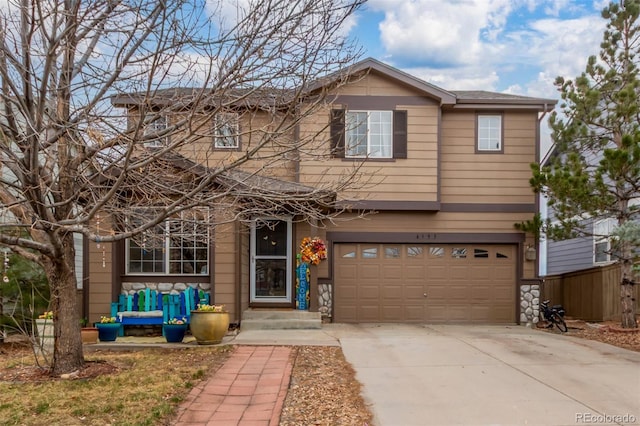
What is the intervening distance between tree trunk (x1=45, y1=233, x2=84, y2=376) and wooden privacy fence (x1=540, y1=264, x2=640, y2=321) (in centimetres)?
1077

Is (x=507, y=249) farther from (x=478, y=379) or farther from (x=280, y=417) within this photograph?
(x=280, y=417)

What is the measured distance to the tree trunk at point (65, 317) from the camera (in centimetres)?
704

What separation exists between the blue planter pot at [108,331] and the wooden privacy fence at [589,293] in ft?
32.1

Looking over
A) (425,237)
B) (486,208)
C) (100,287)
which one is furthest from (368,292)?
(100,287)

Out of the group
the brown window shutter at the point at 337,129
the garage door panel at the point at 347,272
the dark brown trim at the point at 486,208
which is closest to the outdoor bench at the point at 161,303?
the garage door panel at the point at 347,272

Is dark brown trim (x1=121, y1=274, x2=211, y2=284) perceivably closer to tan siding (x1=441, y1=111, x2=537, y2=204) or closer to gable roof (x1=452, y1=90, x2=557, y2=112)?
tan siding (x1=441, y1=111, x2=537, y2=204)

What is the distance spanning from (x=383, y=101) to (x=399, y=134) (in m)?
0.87

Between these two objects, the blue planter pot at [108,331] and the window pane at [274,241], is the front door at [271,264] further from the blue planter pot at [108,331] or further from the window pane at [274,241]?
the blue planter pot at [108,331]

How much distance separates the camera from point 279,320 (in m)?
11.5

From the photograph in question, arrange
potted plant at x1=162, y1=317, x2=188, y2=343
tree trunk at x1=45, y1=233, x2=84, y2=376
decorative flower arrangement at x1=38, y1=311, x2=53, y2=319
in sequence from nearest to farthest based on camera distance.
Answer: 1. tree trunk at x1=45, y1=233, x2=84, y2=376
2. decorative flower arrangement at x1=38, y1=311, x2=53, y2=319
3. potted plant at x1=162, y1=317, x2=188, y2=343

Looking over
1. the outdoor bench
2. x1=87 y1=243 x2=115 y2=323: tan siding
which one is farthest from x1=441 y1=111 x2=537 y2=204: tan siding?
x1=87 y1=243 x2=115 y2=323: tan siding

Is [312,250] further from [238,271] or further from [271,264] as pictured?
[238,271]

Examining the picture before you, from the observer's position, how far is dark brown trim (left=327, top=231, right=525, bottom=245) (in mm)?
13484

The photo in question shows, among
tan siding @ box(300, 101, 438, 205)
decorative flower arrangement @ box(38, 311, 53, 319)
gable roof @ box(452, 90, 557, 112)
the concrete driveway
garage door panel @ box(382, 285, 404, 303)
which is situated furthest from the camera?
garage door panel @ box(382, 285, 404, 303)
